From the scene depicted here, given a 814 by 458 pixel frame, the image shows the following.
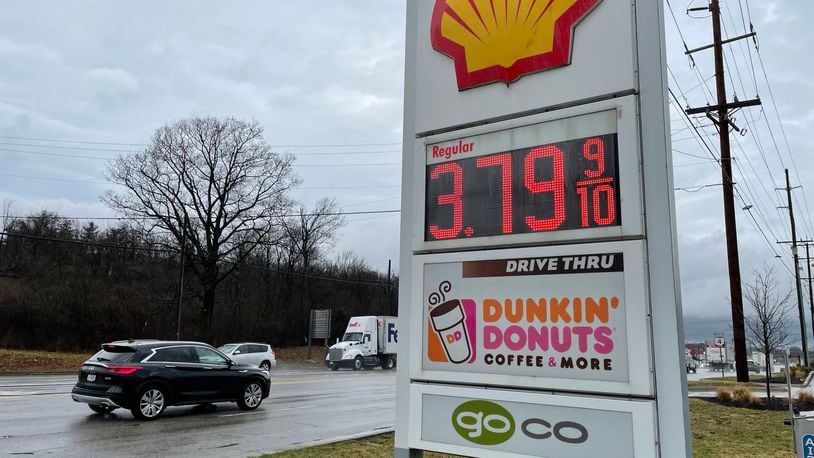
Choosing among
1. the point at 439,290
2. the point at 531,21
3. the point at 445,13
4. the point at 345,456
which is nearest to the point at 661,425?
the point at 439,290

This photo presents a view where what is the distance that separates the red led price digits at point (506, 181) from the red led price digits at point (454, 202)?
0.33 metres

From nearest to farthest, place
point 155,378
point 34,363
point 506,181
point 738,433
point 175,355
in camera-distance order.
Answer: point 506,181
point 738,433
point 155,378
point 175,355
point 34,363

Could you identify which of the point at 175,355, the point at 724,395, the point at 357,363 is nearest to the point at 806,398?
the point at 724,395

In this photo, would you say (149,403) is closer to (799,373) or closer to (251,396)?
(251,396)

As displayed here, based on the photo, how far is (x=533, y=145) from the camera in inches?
192

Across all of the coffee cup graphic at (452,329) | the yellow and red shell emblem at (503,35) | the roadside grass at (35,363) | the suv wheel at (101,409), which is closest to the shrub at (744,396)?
the coffee cup graphic at (452,329)

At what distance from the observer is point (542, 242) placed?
4676 millimetres

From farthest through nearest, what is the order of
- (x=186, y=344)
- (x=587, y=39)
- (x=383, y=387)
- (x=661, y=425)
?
(x=383, y=387)
(x=186, y=344)
(x=587, y=39)
(x=661, y=425)

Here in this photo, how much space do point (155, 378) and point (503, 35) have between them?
413 inches

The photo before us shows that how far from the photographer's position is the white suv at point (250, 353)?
29.7 metres

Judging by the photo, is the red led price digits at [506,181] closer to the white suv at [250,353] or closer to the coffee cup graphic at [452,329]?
the coffee cup graphic at [452,329]

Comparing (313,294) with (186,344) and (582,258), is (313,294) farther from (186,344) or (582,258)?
(582,258)

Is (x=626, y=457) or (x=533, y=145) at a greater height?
(x=533, y=145)

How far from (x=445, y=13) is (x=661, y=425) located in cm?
400
